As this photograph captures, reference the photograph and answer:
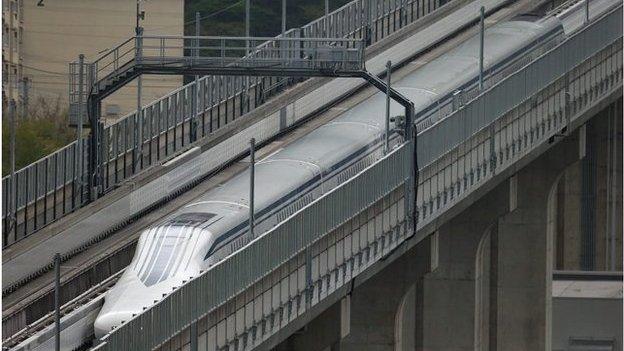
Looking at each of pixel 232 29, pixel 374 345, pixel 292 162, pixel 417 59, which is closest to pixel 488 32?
pixel 417 59

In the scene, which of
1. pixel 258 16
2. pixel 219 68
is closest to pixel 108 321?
pixel 219 68

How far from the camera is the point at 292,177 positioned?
188 feet

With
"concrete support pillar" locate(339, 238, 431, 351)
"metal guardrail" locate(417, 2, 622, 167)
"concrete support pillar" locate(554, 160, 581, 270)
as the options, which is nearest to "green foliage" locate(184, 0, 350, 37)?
"concrete support pillar" locate(554, 160, 581, 270)

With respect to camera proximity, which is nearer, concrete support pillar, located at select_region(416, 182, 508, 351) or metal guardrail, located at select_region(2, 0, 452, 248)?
metal guardrail, located at select_region(2, 0, 452, 248)

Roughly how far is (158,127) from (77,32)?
187 feet

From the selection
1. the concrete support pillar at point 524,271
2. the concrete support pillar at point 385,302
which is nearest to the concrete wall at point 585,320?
the concrete support pillar at point 524,271

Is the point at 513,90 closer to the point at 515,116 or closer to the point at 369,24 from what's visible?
the point at 515,116

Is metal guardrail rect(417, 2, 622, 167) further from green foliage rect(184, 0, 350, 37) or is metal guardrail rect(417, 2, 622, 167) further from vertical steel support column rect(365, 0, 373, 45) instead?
green foliage rect(184, 0, 350, 37)

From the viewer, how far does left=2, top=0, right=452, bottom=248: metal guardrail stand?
5912 centimetres

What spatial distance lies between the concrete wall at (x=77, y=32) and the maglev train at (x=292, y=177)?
4746 centimetres

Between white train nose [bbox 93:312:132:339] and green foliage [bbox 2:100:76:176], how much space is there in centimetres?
4701

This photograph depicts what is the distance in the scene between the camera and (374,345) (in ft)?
220

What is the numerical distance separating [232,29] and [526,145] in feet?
224

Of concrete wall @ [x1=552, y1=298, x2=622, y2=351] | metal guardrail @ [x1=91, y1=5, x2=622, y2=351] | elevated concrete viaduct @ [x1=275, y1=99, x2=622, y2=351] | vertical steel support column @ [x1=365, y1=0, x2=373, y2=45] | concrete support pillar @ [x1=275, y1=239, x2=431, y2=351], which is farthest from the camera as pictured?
concrete wall @ [x1=552, y1=298, x2=622, y2=351]
